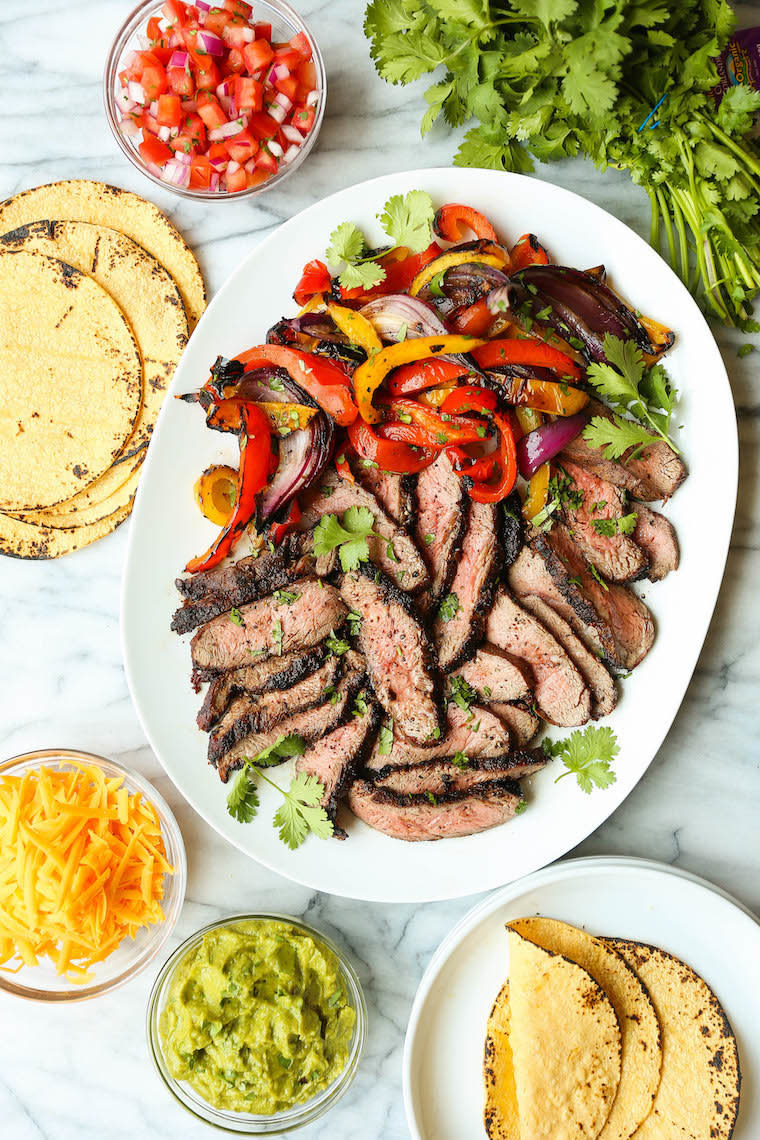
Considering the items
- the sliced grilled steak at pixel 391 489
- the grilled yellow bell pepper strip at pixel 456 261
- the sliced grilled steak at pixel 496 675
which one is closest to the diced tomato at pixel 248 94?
the grilled yellow bell pepper strip at pixel 456 261

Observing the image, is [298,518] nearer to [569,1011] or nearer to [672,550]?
[672,550]

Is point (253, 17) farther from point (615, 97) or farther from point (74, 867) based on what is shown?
point (74, 867)

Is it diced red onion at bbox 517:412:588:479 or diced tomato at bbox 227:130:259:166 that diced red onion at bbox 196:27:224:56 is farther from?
diced red onion at bbox 517:412:588:479

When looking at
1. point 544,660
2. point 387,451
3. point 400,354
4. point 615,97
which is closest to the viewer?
point 615,97

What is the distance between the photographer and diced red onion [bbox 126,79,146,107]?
332 cm

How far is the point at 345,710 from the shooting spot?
128 inches

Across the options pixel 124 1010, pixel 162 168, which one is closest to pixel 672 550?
pixel 162 168

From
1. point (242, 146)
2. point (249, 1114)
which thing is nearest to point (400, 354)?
point (242, 146)

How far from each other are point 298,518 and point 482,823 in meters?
1.36

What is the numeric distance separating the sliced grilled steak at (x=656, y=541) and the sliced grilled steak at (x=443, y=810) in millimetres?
996

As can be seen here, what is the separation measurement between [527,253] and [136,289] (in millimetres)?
1572

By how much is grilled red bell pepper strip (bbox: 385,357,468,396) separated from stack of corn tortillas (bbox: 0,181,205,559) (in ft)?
3.21

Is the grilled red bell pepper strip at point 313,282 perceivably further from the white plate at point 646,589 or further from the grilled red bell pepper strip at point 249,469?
the grilled red bell pepper strip at point 249,469

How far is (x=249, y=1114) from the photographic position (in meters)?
3.45
